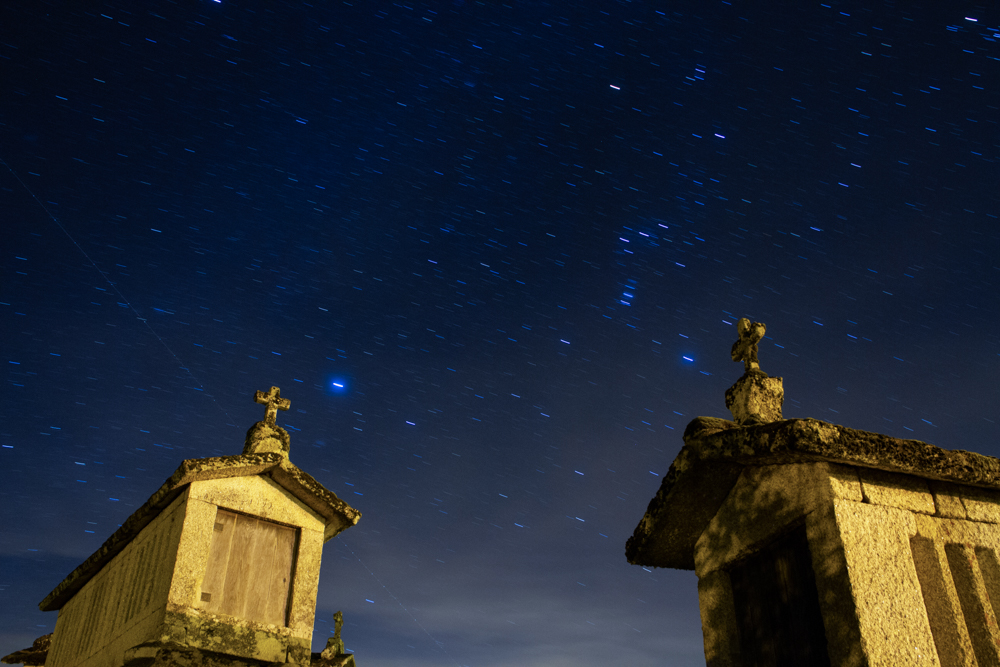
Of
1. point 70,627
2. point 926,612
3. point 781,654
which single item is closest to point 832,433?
point 926,612

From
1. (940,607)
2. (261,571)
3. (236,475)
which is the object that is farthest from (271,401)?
(940,607)

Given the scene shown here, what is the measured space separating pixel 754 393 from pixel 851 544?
158cm

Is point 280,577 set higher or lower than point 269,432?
lower

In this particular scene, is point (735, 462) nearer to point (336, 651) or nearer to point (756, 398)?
point (756, 398)

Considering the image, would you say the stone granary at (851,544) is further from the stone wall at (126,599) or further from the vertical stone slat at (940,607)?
the stone wall at (126,599)

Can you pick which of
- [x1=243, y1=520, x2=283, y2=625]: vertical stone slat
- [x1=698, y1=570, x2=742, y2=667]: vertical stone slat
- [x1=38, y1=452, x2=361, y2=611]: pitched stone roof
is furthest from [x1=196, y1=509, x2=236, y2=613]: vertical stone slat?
[x1=698, y1=570, x2=742, y2=667]: vertical stone slat

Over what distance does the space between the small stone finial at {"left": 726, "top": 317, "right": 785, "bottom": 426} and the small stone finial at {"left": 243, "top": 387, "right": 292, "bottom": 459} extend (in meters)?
6.13

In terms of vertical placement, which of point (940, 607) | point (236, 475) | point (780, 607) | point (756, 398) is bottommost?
point (940, 607)

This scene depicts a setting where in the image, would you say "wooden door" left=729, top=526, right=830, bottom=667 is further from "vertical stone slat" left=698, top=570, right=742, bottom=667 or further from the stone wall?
the stone wall

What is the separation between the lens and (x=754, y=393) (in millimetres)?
5133

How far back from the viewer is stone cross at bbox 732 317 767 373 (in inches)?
215

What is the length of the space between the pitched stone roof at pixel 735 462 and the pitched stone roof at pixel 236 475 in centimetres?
431

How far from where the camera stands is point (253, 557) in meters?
7.65

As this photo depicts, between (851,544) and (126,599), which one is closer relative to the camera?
(851,544)
